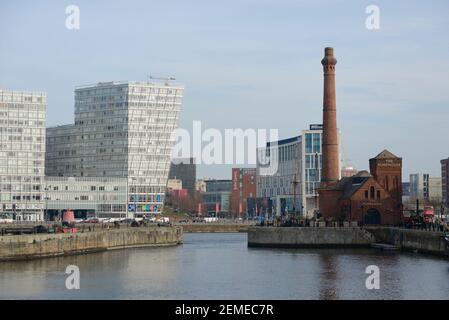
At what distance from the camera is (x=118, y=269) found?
89.0m

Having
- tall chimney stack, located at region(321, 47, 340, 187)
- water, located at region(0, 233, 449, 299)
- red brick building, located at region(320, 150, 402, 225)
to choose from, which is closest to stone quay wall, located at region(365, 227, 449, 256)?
water, located at region(0, 233, 449, 299)

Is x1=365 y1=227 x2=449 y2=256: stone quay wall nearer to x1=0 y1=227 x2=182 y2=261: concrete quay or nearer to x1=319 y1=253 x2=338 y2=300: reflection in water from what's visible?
x1=319 y1=253 x2=338 y2=300: reflection in water

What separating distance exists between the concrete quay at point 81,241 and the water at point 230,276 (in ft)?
9.20

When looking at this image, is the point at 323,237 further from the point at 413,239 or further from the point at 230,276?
the point at 230,276

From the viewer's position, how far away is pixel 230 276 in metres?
81.4

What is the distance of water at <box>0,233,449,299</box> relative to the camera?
220 feet

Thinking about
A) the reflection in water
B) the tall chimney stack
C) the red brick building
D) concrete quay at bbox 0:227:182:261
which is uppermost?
the tall chimney stack

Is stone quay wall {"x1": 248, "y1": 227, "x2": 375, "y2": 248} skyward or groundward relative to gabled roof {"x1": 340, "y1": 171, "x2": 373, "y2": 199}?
groundward

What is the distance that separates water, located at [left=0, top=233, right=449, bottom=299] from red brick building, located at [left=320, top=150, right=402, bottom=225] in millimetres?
21226

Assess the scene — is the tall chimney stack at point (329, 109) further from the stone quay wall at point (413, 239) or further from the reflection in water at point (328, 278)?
the reflection in water at point (328, 278)

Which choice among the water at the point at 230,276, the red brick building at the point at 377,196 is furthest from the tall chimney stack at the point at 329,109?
the water at the point at 230,276

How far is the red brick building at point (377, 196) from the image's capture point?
135000 millimetres

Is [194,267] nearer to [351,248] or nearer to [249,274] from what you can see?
[249,274]
